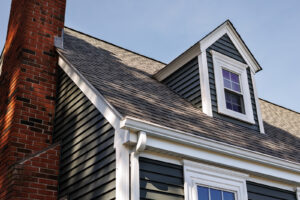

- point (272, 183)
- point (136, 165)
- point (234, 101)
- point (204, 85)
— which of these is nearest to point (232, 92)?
point (234, 101)

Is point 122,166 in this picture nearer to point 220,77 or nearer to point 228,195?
point 228,195

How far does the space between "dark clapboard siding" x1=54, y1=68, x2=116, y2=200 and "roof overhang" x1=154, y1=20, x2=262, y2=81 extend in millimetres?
3178

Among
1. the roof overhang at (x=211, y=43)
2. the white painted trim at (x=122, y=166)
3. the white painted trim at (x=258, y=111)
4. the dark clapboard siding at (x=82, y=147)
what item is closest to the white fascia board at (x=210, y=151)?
the white painted trim at (x=122, y=166)

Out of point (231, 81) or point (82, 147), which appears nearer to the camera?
point (82, 147)

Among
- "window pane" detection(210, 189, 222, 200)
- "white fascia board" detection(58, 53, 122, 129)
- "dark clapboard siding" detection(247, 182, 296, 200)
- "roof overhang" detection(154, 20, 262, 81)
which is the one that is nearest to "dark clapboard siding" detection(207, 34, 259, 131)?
"roof overhang" detection(154, 20, 262, 81)

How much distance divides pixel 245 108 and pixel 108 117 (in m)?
4.59

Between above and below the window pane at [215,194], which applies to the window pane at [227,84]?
above

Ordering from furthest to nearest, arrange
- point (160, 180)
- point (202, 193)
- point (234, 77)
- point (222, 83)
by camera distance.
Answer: point (234, 77) → point (222, 83) → point (202, 193) → point (160, 180)

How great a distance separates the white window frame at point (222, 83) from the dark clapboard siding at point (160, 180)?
3.13 m

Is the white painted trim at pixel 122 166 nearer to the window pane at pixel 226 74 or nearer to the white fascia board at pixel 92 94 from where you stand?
the white fascia board at pixel 92 94

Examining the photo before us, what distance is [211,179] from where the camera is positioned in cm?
692

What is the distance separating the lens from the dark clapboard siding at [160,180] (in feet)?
19.9

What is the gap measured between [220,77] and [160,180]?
173 inches

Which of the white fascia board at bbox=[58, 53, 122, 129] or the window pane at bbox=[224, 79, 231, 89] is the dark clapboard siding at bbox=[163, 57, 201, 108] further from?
the white fascia board at bbox=[58, 53, 122, 129]
